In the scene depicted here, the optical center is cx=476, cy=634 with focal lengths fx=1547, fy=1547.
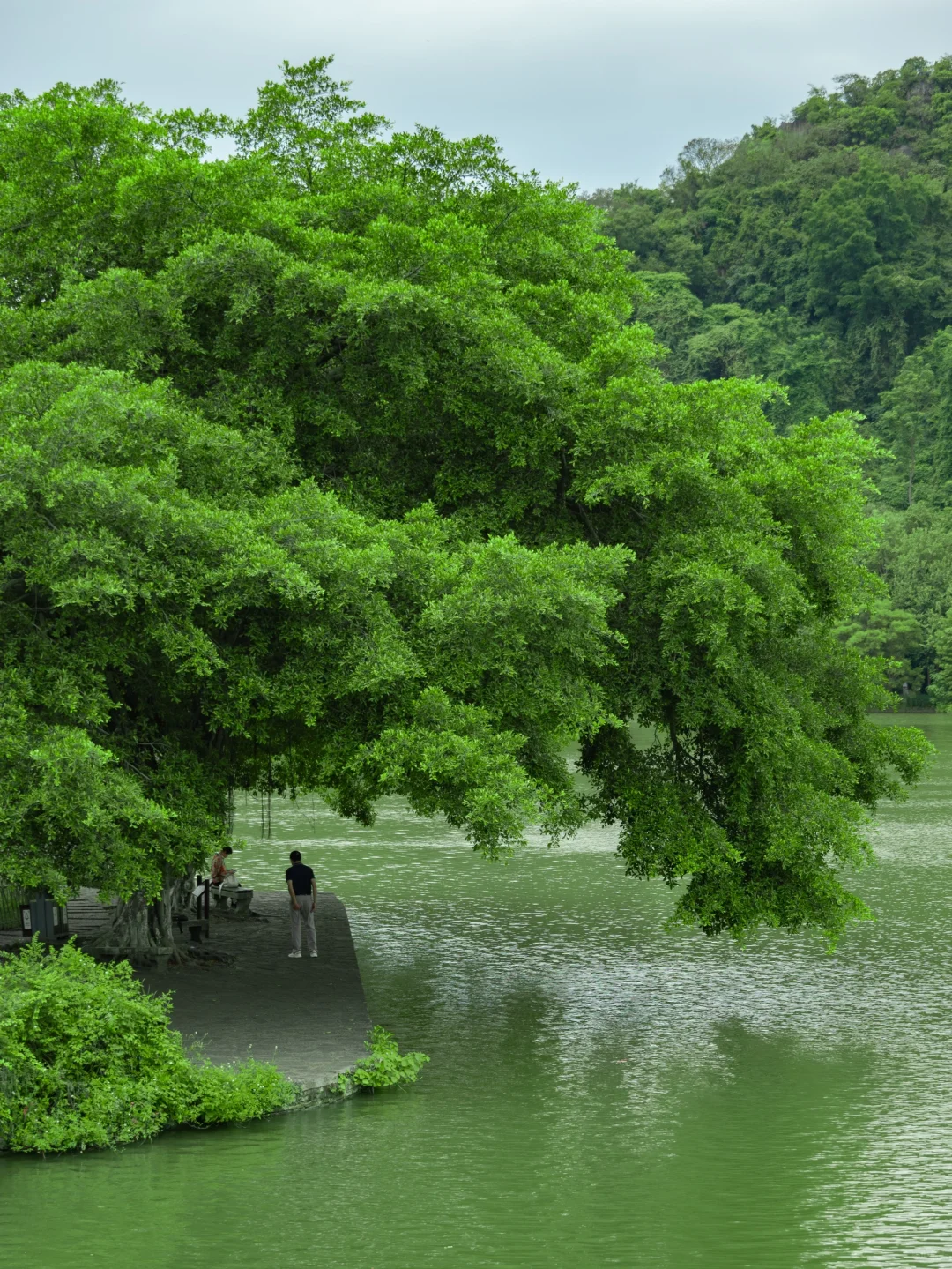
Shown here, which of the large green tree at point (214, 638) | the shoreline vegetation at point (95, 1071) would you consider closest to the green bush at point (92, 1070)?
the shoreline vegetation at point (95, 1071)

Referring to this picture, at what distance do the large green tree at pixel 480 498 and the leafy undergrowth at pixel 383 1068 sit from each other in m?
2.23

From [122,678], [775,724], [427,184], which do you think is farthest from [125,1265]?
[427,184]

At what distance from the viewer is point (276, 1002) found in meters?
17.0

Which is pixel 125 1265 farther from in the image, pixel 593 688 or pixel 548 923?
pixel 548 923

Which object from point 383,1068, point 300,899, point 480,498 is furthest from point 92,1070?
point 480,498

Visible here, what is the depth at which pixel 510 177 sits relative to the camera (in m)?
21.5

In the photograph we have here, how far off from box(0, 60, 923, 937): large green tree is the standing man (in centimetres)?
151

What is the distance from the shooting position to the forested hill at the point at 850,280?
8562 centimetres

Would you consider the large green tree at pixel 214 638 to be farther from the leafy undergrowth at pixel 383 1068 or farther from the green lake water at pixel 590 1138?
the green lake water at pixel 590 1138

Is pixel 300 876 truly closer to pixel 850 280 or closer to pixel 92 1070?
pixel 92 1070

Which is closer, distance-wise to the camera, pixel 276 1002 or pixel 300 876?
pixel 276 1002

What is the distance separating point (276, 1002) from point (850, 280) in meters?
109

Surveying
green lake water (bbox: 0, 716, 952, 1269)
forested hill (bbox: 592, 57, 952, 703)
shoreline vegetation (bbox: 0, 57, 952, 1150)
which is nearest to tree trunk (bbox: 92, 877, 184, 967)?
shoreline vegetation (bbox: 0, 57, 952, 1150)

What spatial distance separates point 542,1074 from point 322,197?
11.0 m
